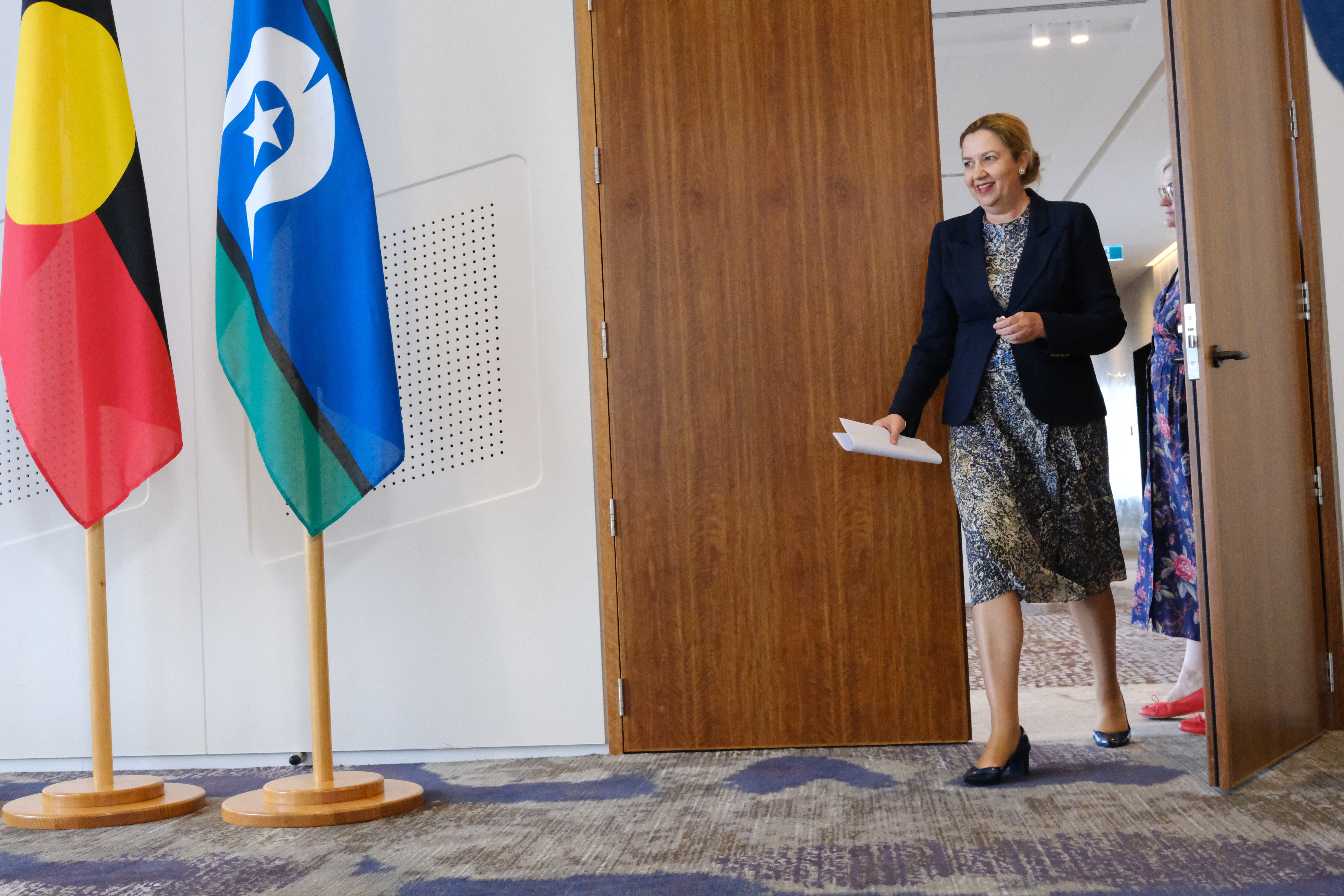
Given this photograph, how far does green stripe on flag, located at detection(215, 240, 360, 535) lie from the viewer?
7.82 feet

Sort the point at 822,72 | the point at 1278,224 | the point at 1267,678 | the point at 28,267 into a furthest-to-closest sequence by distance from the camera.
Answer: the point at 822,72
the point at 1278,224
the point at 28,267
the point at 1267,678

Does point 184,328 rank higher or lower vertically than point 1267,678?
higher

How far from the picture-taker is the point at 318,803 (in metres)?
2.27

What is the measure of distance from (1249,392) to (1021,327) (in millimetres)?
510

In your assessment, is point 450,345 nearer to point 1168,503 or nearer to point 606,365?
point 606,365

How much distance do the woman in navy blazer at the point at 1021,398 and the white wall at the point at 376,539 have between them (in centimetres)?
95

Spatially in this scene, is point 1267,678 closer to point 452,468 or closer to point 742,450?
point 742,450

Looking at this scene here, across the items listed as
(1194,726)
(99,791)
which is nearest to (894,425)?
(1194,726)

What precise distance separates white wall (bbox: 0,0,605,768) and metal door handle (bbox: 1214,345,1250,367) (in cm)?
147

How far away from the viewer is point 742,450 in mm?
2773

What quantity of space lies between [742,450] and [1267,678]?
1.29m

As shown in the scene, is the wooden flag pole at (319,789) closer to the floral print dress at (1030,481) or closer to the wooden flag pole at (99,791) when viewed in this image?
the wooden flag pole at (99,791)

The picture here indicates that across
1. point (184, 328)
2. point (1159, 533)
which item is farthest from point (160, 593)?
point (1159, 533)

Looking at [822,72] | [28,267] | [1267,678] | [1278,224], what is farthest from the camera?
[822,72]
